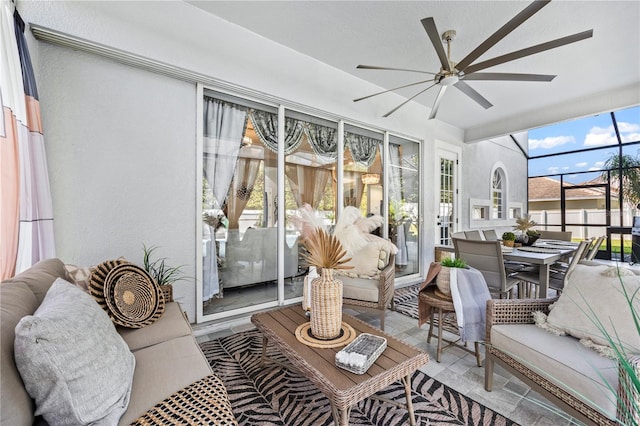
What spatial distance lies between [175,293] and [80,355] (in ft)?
5.83

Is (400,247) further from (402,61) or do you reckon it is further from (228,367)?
(228,367)

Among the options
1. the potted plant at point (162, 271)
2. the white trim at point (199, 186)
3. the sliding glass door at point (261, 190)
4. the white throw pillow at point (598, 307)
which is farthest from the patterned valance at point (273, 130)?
the white throw pillow at point (598, 307)

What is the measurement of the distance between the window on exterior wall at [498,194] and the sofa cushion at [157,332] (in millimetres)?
7075

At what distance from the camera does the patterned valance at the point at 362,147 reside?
4.03 meters

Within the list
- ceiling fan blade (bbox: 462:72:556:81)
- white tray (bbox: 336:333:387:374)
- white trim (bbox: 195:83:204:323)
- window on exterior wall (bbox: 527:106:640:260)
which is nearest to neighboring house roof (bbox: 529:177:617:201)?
window on exterior wall (bbox: 527:106:640:260)

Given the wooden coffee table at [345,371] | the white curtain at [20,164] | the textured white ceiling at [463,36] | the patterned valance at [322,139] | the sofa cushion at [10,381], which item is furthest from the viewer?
the patterned valance at [322,139]

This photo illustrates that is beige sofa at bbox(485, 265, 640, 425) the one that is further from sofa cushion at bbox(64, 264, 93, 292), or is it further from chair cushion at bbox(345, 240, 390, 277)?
sofa cushion at bbox(64, 264, 93, 292)

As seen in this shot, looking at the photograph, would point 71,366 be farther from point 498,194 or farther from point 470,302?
point 498,194

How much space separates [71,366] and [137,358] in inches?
23.7

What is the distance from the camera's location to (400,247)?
4.67 meters

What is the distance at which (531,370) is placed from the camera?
4.93 ft

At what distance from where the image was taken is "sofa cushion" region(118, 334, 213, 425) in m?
1.08

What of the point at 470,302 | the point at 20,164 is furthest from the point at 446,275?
the point at 20,164

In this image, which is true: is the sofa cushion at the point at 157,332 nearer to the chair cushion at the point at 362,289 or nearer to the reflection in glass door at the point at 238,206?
the reflection in glass door at the point at 238,206
